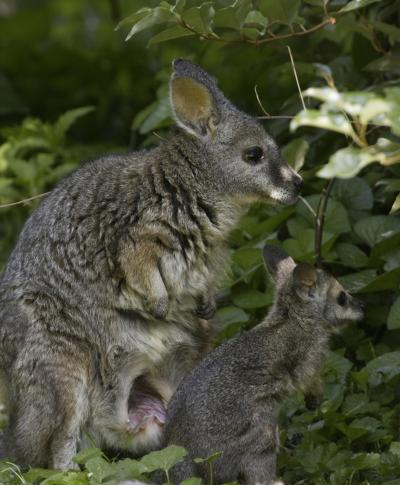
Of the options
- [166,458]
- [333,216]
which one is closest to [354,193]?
[333,216]

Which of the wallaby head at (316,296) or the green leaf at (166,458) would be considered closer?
the green leaf at (166,458)

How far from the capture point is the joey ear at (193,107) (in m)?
6.29

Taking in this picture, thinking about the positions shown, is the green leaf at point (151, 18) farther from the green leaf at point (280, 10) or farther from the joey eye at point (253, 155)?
the joey eye at point (253, 155)

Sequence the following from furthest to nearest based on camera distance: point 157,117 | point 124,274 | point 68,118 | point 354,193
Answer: point 68,118 → point 157,117 → point 354,193 → point 124,274

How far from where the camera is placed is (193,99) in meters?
6.34

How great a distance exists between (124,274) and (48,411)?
84 centimetres

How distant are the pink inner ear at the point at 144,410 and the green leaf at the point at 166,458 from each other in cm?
108

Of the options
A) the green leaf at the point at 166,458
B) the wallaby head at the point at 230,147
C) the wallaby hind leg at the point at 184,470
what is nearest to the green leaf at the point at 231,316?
the wallaby head at the point at 230,147

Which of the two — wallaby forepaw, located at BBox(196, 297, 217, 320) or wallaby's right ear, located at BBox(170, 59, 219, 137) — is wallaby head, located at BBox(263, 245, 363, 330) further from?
wallaby's right ear, located at BBox(170, 59, 219, 137)

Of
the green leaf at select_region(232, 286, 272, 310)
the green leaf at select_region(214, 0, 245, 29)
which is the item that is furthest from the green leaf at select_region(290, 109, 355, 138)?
the green leaf at select_region(232, 286, 272, 310)

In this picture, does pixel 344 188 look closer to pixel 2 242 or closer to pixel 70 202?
pixel 70 202

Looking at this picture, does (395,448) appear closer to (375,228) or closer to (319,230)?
(319,230)

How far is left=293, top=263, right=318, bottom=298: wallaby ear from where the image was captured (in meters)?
5.82

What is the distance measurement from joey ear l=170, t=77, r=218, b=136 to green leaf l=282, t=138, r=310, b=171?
31.4 inches
